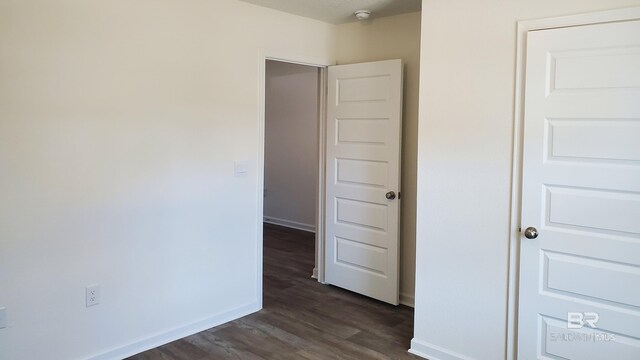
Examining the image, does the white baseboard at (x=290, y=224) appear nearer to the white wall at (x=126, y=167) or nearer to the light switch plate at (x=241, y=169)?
the white wall at (x=126, y=167)

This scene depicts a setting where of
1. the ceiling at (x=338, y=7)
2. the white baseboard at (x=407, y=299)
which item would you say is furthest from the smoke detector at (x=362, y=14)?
the white baseboard at (x=407, y=299)

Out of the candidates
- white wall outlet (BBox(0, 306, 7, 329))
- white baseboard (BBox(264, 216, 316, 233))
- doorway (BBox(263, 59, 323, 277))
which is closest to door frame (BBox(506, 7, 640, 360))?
white wall outlet (BBox(0, 306, 7, 329))

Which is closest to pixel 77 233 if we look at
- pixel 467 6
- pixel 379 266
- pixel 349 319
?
pixel 349 319

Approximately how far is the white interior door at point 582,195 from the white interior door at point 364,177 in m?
1.29

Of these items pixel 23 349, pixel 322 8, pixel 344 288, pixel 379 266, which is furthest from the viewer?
pixel 344 288

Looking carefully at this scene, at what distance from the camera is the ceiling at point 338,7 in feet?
10.9

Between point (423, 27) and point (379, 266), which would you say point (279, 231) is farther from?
point (423, 27)

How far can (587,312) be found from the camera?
2.34 m

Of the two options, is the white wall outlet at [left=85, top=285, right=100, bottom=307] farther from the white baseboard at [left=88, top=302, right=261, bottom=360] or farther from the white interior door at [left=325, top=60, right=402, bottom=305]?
the white interior door at [left=325, top=60, right=402, bottom=305]

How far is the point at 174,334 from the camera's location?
10.3 feet

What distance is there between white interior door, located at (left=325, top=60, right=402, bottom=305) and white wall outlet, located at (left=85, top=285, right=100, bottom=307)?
1967 millimetres

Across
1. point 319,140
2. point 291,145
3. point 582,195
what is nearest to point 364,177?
point 319,140

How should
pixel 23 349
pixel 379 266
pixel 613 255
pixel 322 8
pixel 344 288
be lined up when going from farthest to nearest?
pixel 344 288 → pixel 379 266 → pixel 322 8 → pixel 23 349 → pixel 613 255

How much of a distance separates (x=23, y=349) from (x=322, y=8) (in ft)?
9.42
